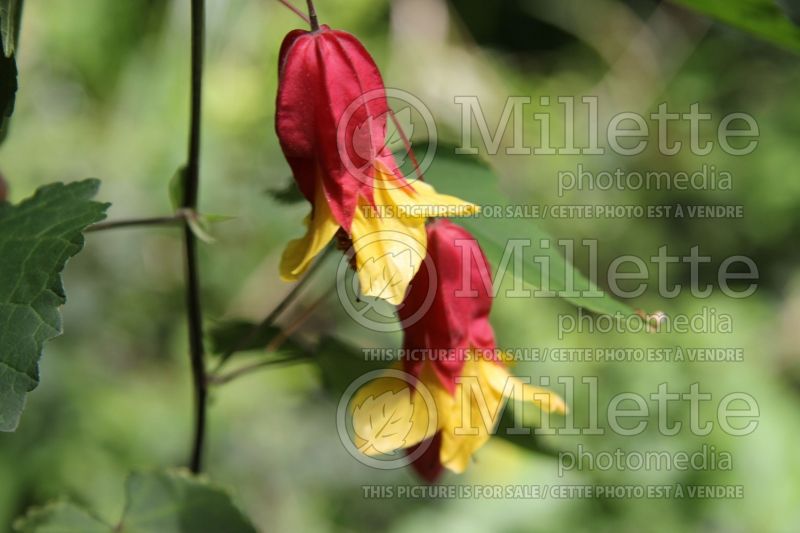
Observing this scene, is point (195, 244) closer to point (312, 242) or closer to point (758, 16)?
point (312, 242)

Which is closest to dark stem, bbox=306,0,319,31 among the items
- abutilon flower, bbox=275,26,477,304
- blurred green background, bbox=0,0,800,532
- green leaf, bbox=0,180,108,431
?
abutilon flower, bbox=275,26,477,304

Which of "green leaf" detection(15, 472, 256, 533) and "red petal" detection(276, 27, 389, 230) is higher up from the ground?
"red petal" detection(276, 27, 389, 230)

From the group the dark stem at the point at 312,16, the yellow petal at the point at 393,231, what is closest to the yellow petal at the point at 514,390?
the yellow petal at the point at 393,231

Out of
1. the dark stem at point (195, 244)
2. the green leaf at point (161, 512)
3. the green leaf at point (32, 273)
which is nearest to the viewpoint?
the green leaf at point (32, 273)

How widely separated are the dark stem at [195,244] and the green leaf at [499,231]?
162mm

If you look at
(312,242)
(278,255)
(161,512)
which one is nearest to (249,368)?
(161,512)

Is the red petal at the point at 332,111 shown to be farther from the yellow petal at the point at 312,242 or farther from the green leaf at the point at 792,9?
the green leaf at the point at 792,9

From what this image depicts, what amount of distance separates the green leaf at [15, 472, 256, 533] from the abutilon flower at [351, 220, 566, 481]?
0.44ft

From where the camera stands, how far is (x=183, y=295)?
1764 millimetres

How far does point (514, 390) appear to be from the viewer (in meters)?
0.67

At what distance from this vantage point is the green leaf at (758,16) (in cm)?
65

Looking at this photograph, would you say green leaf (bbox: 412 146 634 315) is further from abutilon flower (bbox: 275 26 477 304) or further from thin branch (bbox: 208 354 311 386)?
thin branch (bbox: 208 354 311 386)

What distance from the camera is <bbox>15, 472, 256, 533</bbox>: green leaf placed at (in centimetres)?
71

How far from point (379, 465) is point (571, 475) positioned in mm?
289
